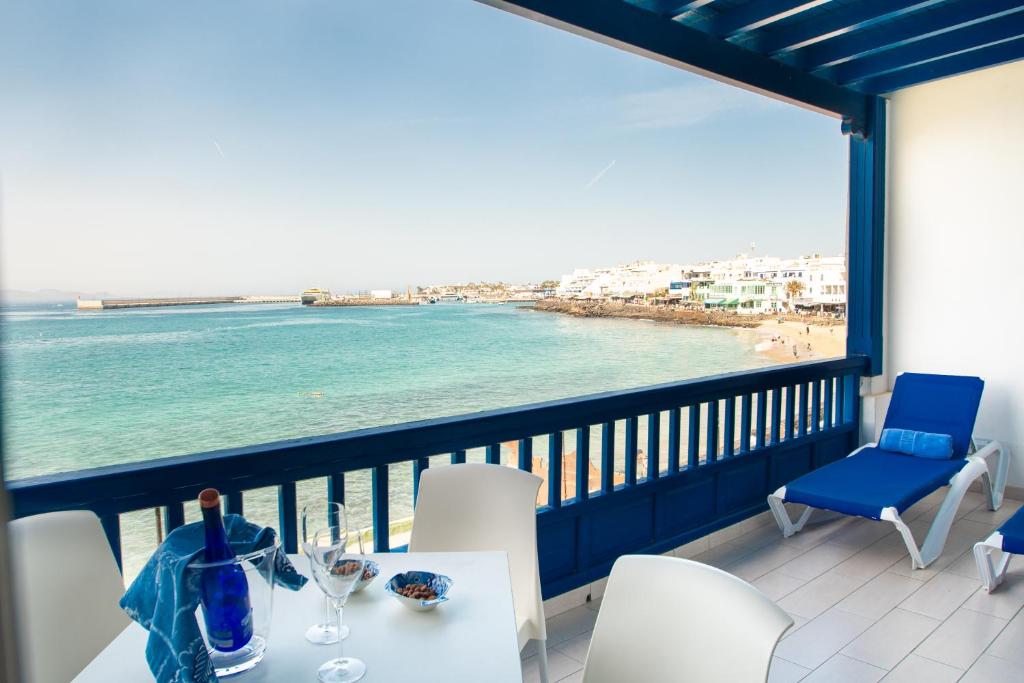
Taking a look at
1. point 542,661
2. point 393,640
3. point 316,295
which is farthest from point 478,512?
point 316,295

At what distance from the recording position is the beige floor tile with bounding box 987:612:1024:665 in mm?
2656

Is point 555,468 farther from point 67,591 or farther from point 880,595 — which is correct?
point 67,591

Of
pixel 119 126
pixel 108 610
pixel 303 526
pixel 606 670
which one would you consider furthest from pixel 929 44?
pixel 119 126

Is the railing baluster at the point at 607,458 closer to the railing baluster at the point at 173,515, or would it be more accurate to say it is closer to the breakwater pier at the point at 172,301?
the railing baluster at the point at 173,515

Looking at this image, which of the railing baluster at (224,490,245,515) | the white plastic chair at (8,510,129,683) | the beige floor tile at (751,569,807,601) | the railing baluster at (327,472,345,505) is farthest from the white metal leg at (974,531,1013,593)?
the white plastic chair at (8,510,129,683)

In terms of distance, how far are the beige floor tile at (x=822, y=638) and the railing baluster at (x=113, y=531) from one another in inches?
90.9

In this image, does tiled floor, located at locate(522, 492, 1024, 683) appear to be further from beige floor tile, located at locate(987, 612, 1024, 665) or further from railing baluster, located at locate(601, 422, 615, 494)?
railing baluster, located at locate(601, 422, 615, 494)

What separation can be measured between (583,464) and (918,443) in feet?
7.93

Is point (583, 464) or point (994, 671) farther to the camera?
point (583, 464)

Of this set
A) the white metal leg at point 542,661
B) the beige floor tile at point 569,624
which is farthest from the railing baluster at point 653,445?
the white metal leg at point 542,661

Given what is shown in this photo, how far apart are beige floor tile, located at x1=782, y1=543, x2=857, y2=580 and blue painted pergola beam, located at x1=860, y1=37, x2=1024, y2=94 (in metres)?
3.08

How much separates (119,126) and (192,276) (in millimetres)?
6107

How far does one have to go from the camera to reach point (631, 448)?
342cm

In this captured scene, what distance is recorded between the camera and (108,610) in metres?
1.70
